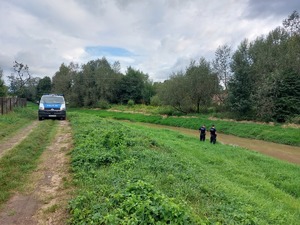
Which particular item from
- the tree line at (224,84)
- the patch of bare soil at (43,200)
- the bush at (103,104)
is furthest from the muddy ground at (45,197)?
the bush at (103,104)

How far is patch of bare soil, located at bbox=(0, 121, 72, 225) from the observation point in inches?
172

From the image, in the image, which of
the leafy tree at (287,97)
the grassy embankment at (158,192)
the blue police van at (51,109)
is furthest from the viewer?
the leafy tree at (287,97)

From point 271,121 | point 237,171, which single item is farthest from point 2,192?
point 271,121

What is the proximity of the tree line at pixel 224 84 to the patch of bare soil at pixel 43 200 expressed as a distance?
84.5ft

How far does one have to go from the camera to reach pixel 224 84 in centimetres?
4012

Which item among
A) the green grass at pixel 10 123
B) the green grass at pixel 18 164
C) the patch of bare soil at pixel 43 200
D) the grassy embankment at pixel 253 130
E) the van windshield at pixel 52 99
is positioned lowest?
the grassy embankment at pixel 253 130

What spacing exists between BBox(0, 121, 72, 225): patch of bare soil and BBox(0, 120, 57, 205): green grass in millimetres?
209

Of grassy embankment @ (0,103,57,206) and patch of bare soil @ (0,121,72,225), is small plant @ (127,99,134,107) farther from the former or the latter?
patch of bare soil @ (0,121,72,225)

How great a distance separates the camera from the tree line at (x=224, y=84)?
29.0 meters

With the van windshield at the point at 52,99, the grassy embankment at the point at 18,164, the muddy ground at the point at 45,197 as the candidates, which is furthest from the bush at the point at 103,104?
the muddy ground at the point at 45,197

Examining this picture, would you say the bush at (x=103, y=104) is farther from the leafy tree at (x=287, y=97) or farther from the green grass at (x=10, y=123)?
the green grass at (x=10, y=123)

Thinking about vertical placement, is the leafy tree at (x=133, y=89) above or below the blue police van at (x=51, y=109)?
above

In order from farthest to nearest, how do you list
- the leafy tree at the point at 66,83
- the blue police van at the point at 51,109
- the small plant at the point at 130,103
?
1. the leafy tree at the point at 66,83
2. the small plant at the point at 130,103
3. the blue police van at the point at 51,109

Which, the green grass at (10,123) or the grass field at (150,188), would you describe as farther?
the green grass at (10,123)
